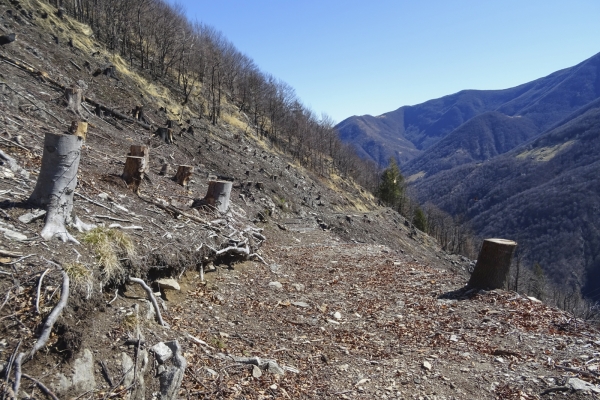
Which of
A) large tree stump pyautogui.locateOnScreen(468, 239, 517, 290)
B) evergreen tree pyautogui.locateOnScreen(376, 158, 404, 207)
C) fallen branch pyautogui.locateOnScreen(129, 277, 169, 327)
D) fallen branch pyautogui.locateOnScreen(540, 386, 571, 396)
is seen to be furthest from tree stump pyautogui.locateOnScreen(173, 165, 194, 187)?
evergreen tree pyautogui.locateOnScreen(376, 158, 404, 207)

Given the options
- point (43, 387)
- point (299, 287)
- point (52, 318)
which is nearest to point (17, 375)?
point (43, 387)

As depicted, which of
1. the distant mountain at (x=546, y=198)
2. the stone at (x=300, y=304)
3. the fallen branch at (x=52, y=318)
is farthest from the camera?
the distant mountain at (x=546, y=198)

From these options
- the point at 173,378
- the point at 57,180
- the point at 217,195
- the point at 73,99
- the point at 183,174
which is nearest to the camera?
the point at 173,378

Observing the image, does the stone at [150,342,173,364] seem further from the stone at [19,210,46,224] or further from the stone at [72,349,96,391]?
the stone at [19,210,46,224]

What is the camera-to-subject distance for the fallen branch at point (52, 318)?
3162 millimetres

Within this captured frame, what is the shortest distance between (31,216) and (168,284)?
2.06 metres

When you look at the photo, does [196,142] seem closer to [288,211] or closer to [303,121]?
[288,211]

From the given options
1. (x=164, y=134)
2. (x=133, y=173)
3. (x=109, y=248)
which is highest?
(x=164, y=134)

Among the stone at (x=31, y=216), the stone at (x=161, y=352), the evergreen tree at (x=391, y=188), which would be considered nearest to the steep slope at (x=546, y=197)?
the evergreen tree at (x=391, y=188)

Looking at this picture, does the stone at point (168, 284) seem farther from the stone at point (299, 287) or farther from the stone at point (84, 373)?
the stone at point (299, 287)

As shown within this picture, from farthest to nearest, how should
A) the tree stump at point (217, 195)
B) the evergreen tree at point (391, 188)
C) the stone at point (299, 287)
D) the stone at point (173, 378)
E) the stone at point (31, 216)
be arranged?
the evergreen tree at point (391, 188)
the tree stump at point (217, 195)
the stone at point (299, 287)
the stone at point (31, 216)
the stone at point (173, 378)

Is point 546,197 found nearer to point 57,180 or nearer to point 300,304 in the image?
point 300,304

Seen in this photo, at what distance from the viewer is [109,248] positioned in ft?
15.6

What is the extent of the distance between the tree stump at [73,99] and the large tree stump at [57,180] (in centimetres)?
1024
